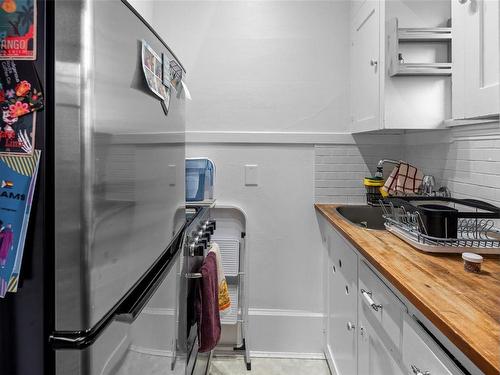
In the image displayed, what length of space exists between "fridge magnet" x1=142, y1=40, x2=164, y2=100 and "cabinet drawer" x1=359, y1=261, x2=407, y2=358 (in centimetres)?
86

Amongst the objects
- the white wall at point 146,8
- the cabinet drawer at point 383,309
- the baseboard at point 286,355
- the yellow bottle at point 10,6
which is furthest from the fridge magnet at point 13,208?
the baseboard at point 286,355

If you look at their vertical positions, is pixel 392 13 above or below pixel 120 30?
above

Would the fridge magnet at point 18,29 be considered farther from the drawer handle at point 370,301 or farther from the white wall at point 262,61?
the white wall at point 262,61

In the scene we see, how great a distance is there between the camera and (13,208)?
586 millimetres

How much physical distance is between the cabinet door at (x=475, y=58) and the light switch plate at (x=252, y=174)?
4.02 ft

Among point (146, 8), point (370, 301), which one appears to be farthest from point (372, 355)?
point (146, 8)

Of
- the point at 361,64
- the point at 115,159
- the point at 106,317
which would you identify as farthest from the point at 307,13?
the point at 106,317

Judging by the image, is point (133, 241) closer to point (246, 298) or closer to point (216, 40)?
point (246, 298)

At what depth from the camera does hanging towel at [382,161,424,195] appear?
194 cm

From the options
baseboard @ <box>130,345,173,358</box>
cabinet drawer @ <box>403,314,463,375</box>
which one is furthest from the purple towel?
cabinet drawer @ <box>403,314,463,375</box>

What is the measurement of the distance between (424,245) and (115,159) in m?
0.99

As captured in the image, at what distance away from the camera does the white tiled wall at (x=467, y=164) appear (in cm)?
141

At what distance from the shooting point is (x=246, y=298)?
223 centimetres

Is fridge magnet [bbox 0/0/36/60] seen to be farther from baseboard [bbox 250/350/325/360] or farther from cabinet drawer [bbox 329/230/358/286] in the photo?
baseboard [bbox 250/350/325/360]
